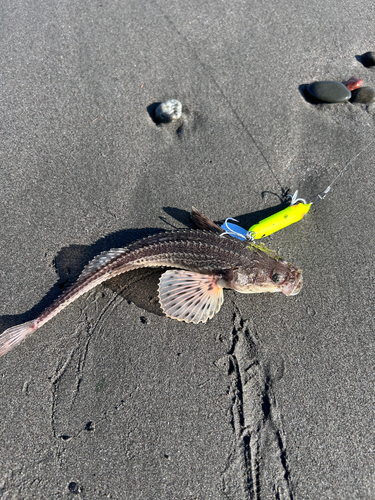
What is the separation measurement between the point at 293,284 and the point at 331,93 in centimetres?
286

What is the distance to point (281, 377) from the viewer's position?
3193 millimetres

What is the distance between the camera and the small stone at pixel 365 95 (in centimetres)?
438

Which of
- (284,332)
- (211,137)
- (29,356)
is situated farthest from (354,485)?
(211,137)

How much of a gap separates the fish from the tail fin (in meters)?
0.01

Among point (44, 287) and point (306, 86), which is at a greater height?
point (44, 287)

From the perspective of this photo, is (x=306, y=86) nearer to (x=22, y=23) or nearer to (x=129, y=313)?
(x=129, y=313)

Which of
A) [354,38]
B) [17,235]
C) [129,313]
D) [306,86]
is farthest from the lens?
[354,38]

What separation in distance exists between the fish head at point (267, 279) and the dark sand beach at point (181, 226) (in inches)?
9.7

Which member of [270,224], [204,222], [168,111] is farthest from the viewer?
[168,111]

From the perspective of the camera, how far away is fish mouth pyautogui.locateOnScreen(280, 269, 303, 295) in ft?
11.0

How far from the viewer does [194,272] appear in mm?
3537

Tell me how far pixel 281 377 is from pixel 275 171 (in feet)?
8.14

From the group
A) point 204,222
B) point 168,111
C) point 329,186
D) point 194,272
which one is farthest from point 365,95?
point 194,272

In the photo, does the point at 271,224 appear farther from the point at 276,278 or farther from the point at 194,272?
the point at 194,272
